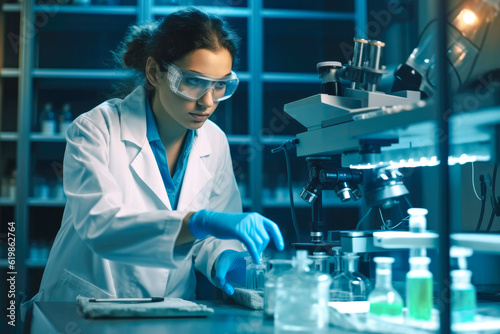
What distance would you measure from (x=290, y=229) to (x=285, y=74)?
103 cm

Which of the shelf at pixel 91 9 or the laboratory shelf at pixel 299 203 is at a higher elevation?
the shelf at pixel 91 9

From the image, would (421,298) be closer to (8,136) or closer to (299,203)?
(299,203)

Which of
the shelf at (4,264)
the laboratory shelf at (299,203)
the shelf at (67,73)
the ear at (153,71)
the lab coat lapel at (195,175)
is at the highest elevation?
the shelf at (67,73)

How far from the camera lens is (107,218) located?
1257 millimetres

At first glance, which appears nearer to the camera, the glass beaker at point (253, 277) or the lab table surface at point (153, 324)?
the lab table surface at point (153, 324)

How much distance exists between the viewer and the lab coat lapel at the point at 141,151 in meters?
1.61

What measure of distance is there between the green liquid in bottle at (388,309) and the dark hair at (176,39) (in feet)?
2.98

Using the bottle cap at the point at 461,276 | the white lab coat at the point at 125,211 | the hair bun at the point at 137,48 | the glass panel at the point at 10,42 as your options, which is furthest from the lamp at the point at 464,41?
the glass panel at the point at 10,42

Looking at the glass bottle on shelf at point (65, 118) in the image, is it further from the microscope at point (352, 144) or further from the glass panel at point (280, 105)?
the microscope at point (352, 144)

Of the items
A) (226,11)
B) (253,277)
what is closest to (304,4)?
(226,11)

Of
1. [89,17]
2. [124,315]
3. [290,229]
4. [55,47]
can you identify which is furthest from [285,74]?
[124,315]

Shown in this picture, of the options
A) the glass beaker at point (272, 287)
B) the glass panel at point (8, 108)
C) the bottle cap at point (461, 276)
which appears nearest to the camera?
the bottle cap at point (461, 276)

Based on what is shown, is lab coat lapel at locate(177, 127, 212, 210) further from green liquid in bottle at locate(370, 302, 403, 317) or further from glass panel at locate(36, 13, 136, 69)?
glass panel at locate(36, 13, 136, 69)

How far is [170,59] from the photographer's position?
1562 mm
